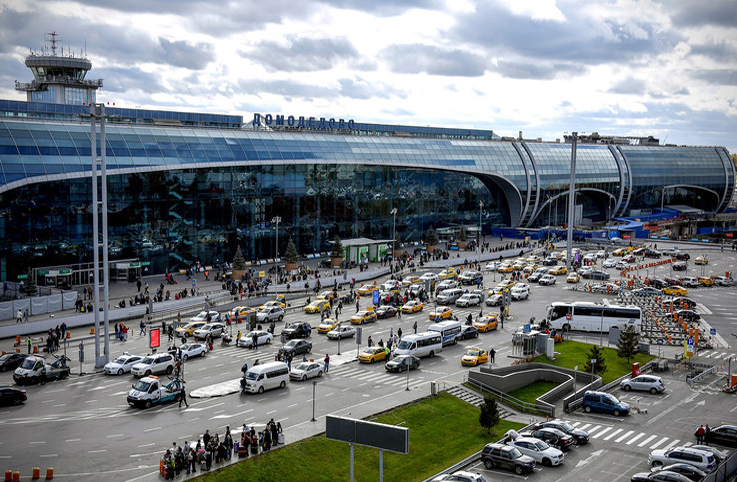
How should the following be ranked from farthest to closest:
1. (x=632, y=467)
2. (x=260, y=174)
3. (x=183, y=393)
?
(x=260, y=174)
(x=183, y=393)
(x=632, y=467)

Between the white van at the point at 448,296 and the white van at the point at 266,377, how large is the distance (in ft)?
102

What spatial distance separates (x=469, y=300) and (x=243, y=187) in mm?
37103

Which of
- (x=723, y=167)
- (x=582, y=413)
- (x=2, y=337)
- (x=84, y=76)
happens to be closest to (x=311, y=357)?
(x=582, y=413)

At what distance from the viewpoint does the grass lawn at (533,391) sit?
49609 mm

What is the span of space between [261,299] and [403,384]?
29.3 metres

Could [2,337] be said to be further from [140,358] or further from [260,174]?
[260,174]

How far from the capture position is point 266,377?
46375 millimetres

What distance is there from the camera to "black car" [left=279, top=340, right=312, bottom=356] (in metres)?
54.6

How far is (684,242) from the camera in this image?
137 metres

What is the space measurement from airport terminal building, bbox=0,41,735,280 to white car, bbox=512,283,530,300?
3582 centimetres

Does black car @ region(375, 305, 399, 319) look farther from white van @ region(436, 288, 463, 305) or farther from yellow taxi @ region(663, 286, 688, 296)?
yellow taxi @ region(663, 286, 688, 296)

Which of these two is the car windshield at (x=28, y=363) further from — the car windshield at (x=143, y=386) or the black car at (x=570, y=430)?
the black car at (x=570, y=430)

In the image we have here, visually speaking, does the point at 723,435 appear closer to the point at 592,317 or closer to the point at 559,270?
the point at 592,317

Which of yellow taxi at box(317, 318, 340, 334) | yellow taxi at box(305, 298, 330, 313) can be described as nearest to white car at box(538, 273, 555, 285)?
yellow taxi at box(305, 298, 330, 313)
